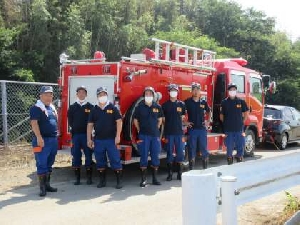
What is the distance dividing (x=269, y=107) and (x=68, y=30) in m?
11.6

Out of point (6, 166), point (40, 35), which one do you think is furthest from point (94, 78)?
point (40, 35)

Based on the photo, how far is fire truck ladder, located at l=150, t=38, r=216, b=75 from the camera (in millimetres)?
9438

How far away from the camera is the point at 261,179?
4707mm

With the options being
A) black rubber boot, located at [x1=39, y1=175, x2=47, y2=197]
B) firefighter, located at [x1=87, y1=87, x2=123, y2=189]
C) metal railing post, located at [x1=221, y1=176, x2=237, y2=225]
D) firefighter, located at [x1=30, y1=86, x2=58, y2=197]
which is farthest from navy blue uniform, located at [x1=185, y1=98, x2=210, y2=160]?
metal railing post, located at [x1=221, y1=176, x2=237, y2=225]

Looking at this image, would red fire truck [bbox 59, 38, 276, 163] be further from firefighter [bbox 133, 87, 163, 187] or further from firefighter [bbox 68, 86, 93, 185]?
firefighter [bbox 68, 86, 93, 185]

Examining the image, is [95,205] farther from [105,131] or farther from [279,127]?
[279,127]

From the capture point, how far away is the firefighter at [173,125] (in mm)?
8961

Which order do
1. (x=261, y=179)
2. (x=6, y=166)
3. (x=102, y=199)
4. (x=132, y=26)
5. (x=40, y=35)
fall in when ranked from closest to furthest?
(x=261, y=179), (x=102, y=199), (x=6, y=166), (x=40, y=35), (x=132, y=26)

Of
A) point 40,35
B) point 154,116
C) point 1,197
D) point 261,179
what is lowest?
point 1,197

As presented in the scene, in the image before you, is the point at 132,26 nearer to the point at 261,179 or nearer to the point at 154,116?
the point at 154,116

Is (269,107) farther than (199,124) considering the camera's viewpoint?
Yes

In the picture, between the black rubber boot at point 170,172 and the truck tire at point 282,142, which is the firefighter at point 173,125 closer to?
the black rubber boot at point 170,172

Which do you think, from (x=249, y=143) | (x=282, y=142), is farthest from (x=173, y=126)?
(x=282, y=142)

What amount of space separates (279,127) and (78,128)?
8.46 metres
